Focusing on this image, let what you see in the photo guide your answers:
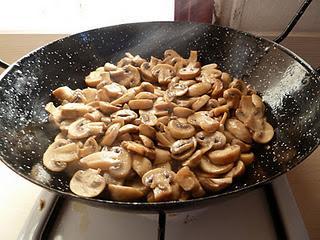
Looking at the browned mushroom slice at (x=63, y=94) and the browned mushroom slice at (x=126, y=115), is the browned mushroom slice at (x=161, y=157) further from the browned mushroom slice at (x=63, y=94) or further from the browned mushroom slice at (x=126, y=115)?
the browned mushroom slice at (x=63, y=94)

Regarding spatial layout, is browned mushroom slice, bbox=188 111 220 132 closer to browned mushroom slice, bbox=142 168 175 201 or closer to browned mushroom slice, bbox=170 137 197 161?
browned mushroom slice, bbox=170 137 197 161

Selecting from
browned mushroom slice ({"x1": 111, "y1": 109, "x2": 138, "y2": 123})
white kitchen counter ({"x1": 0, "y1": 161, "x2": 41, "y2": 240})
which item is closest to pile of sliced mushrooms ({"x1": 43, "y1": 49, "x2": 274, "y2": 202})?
browned mushroom slice ({"x1": 111, "y1": 109, "x2": 138, "y2": 123})

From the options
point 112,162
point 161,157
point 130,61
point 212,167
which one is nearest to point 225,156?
point 212,167

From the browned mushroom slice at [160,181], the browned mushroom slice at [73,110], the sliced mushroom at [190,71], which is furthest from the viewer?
the sliced mushroom at [190,71]

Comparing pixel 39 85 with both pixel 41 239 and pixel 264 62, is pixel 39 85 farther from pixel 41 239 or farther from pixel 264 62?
pixel 264 62

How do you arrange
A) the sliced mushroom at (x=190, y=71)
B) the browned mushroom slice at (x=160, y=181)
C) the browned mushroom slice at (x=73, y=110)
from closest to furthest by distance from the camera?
1. the browned mushroom slice at (x=160, y=181)
2. the browned mushroom slice at (x=73, y=110)
3. the sliced mushroom at (x=190, y=71)

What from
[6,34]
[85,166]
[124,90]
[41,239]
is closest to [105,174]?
[85,166]

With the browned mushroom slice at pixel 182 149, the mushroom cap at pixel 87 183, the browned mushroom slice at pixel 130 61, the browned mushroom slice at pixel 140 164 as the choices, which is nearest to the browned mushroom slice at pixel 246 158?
the browned mushroom slice at pixel 182 149
